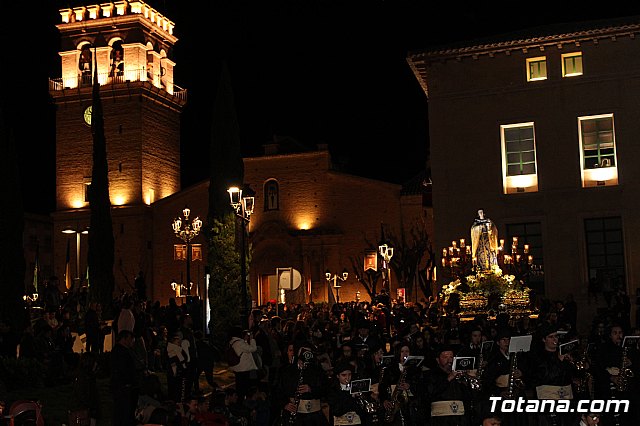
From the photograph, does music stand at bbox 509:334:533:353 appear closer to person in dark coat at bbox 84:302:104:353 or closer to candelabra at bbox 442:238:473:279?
person in dark coat at bbox 84:302:104:353

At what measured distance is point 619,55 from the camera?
3288 cm

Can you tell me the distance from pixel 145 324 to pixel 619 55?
2036cm

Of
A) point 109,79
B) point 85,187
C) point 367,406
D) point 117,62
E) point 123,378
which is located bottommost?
point 367,406

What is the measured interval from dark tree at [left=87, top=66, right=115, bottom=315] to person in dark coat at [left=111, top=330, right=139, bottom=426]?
17667 mm

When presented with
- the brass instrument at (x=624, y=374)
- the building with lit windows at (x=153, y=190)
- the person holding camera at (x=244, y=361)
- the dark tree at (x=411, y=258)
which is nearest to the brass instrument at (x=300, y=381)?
the person holding camera at (x=244, y=361)

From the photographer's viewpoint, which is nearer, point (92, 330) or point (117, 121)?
point (92, 330)

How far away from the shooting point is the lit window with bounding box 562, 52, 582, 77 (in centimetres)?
Answer: 3353

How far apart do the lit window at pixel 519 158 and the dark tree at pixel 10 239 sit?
17831 millimetres

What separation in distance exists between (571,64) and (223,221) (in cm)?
1433

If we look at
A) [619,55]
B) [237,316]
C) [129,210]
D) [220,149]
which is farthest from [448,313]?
[129,210]

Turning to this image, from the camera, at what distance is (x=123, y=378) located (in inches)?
576

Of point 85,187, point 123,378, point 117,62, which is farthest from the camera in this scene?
point 85,187

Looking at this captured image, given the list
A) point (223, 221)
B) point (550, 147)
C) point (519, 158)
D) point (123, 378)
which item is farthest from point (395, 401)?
point (519, 158)

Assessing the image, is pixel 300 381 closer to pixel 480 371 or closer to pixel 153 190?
pixel 480 371
